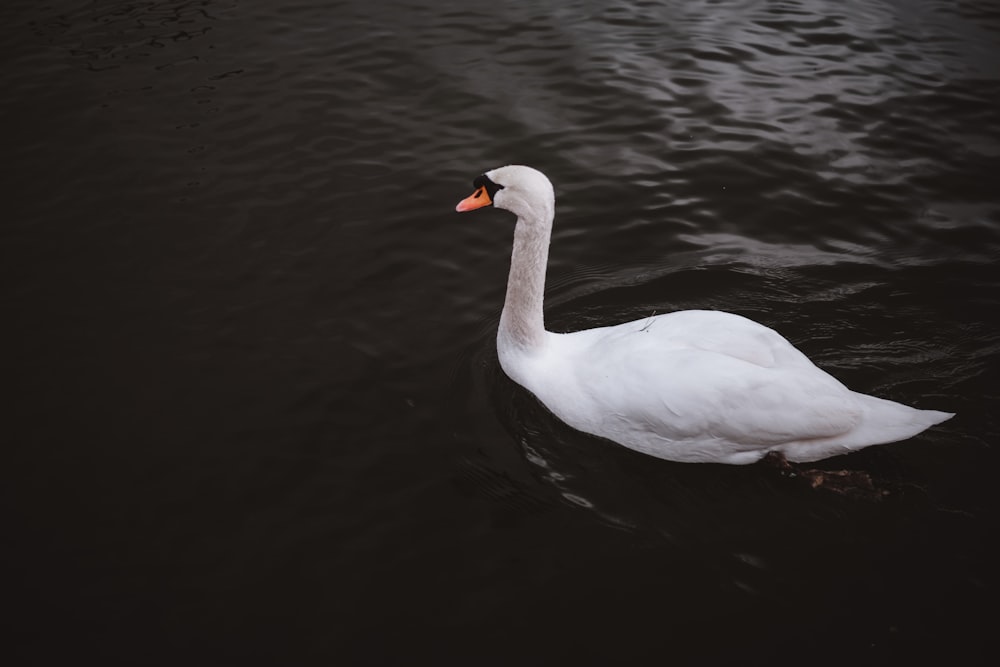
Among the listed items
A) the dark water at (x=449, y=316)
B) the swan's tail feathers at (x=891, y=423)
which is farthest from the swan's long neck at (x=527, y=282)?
the swan's tail feathers at (x=891, y=423)

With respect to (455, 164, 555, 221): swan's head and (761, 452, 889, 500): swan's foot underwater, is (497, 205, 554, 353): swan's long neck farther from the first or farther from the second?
(761, 452, 889, 500): swan's foot underwater

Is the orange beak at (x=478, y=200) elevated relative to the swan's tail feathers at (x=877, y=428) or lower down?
elevated

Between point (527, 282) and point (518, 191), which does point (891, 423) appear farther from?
point (518, 191)

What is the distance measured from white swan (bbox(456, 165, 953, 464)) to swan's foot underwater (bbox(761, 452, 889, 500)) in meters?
0.08

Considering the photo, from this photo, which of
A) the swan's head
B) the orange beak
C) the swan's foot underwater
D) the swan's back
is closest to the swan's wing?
the swan's back

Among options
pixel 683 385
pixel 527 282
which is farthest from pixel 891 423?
pixel 527 282

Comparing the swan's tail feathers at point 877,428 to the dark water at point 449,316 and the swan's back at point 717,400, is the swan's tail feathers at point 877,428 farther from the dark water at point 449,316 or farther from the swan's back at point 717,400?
the dark water at point 449,316

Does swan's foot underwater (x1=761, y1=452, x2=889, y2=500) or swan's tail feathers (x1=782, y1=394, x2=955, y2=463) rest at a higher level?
swan's tail feathers (x1=782, y1=394, x2=955, y2=463)

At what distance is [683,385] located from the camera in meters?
4.41

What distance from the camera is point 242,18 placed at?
10.7 metres

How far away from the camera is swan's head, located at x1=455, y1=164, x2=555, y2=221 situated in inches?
185

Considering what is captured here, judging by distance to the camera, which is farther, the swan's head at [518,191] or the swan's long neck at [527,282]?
the swan's long neck at [527,282]

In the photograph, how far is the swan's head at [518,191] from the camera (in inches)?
185

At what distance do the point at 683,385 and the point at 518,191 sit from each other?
5.27ft
